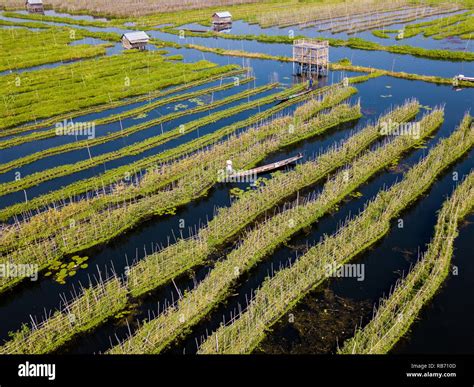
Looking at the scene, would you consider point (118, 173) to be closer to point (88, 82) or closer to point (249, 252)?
point (249, 252)

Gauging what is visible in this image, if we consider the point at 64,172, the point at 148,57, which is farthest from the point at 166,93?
the point at 64,172

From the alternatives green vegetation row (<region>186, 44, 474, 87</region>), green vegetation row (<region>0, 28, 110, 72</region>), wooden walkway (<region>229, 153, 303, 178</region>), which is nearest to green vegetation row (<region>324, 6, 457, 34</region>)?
green vegetation row (<region>186, 44, 474, 87</region>)

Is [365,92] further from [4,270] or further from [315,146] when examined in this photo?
[4,270]

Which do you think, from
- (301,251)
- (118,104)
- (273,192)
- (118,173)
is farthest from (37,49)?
(301,251)

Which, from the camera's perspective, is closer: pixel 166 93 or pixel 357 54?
pixel 166 93

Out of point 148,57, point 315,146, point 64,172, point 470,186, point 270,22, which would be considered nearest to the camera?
point 470,186

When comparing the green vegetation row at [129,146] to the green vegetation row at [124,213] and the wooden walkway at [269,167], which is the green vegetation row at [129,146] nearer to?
the green vegetation row at [124,213]

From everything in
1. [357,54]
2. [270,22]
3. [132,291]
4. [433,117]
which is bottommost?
[132,291]
